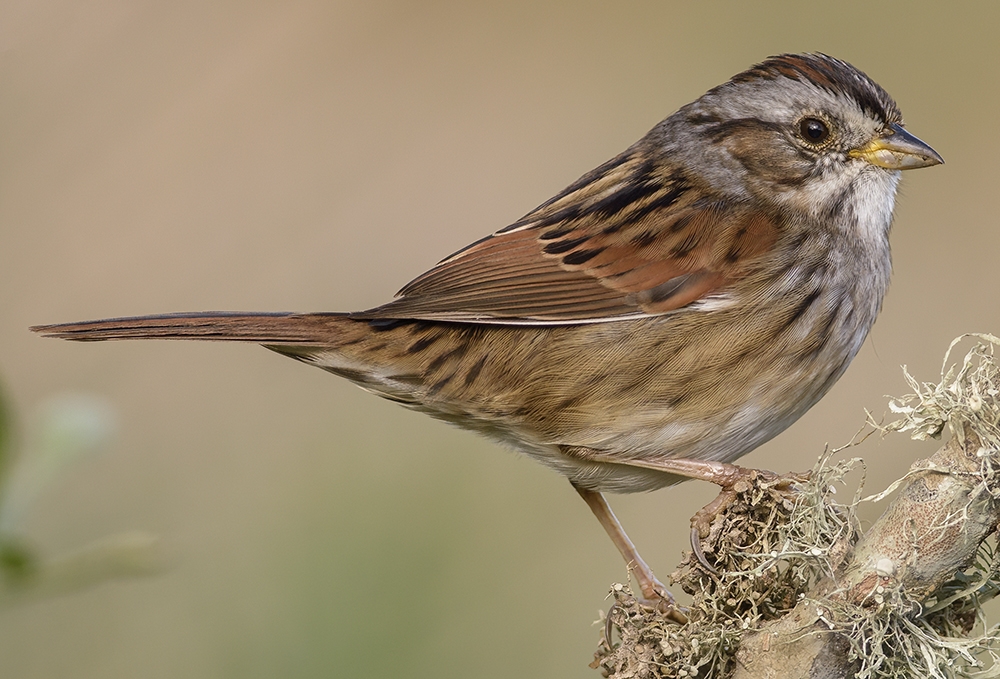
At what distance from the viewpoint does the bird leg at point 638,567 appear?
1.78 metres

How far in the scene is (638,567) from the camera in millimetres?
2318

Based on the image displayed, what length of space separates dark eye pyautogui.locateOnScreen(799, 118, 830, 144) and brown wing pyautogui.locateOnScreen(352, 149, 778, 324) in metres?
0.22

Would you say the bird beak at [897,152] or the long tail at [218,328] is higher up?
the long tail at [218,328]

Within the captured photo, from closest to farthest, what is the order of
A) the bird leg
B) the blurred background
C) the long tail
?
the bird leg, the long tail, the blurred background

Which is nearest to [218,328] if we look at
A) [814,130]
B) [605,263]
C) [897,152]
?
[605,263]

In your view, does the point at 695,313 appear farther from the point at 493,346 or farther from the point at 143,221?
the point at 143,221

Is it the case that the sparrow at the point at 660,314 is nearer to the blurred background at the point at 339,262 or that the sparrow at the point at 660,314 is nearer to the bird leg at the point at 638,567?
the bird leg at the point at 638,567

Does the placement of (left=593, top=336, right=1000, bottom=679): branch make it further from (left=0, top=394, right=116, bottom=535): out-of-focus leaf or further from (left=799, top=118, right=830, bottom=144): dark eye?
(left=799, top=118, right=830, bottom=144): dark eye

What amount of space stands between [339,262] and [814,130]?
303 cm

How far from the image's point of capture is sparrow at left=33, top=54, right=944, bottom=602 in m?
2.38

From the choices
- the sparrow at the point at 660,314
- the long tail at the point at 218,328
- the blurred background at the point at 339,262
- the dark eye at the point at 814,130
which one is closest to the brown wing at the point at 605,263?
the sparrow at the point at 660,314

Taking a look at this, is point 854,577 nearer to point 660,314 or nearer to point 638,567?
point 638,567

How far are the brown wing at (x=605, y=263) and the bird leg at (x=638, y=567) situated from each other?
0.45 m

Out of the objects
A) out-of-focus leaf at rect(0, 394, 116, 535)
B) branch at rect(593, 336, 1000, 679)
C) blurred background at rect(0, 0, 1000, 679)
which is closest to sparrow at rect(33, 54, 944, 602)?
blurred background at rect(0, 0, 1000, 679)
